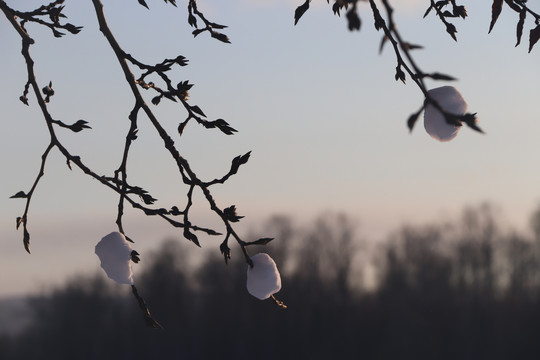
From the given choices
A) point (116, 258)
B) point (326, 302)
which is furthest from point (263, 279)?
point (326, 302)

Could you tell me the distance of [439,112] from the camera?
2.22 metres

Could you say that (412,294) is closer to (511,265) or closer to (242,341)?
(511,265)

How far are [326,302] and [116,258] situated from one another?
57.1m

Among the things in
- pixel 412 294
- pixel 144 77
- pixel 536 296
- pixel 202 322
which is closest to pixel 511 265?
Result: pixel 536 296

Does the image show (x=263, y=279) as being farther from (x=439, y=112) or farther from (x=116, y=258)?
(x=439, y=112)

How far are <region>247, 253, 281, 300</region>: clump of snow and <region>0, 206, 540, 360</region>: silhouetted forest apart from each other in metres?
54.1

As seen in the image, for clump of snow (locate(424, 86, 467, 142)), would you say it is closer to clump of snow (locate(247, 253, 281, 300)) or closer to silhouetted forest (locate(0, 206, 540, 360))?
clump of snow (locate(247, 253, 281, 300))

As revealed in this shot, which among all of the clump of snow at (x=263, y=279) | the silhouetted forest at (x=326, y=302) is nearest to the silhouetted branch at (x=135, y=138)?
the clump of snow at (x=263, y=279)

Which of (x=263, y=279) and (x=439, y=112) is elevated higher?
(x=439, y=112)

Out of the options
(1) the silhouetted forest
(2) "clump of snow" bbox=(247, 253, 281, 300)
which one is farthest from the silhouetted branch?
(1) the silhouetted forest

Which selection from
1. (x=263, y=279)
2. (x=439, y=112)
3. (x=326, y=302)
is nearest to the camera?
(x=439, y=112)

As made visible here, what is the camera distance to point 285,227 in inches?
2223

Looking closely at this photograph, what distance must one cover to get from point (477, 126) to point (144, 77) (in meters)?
1.87

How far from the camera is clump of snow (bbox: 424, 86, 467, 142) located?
2254 mm
